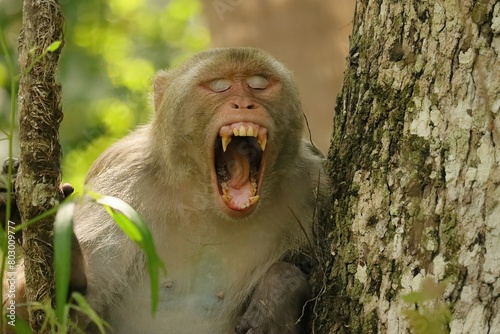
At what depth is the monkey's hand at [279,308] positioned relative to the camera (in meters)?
3.87

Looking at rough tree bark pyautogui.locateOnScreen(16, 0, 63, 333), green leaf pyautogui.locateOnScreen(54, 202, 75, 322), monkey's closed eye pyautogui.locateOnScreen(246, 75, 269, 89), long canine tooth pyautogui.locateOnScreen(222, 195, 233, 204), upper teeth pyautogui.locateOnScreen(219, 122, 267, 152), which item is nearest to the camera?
green leaf pyautogui.locateOnScreen(54, 202, 75, 322)

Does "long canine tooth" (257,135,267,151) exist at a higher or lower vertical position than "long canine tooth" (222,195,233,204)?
higher

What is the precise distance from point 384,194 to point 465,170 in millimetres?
394

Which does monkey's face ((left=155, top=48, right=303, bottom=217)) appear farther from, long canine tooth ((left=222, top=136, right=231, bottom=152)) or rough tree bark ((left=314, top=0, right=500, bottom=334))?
rough tree bark ((left=314, top=0, right=500, bottom=334))

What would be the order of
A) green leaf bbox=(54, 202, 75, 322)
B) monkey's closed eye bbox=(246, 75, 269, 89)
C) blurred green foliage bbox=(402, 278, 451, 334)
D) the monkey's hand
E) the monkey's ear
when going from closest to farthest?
green leaf bbox=(54, 202, 75, 322) → blurred green foliage bbox=(402, 278, 451, 334) → the monkey's hand → monkey's closed eye bbox=(246, 75, 269, 89) → the monkey's ear

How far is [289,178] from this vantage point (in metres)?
4.38

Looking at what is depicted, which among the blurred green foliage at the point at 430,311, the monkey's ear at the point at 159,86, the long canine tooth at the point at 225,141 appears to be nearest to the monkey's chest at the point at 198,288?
the long canine tooth at the point at 225,141

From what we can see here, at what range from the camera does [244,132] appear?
13.3 feet

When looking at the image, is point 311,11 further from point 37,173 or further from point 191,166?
point 37,173

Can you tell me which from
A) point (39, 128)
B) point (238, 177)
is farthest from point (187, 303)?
point (39, 128)

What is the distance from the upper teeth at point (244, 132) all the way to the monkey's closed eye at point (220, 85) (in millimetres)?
239

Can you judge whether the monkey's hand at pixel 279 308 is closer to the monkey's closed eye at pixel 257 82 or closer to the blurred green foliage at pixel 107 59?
the monkey's closed eye at pixel 257 82

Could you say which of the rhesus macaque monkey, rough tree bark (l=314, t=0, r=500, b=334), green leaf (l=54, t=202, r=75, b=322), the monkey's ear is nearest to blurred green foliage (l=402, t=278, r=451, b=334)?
rough tree bark (l=314, t=0, r=500, b=334)

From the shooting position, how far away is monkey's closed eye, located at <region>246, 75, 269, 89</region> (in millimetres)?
4301
